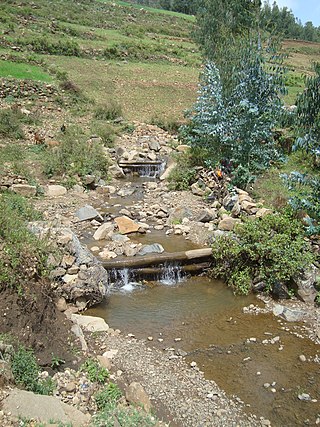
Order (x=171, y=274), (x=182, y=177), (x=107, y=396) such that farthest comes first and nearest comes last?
(x=182, y=177) < (x=171, y=274) < (x=107, y=396)

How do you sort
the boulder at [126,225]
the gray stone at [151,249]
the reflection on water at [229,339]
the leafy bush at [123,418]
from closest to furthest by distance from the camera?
the leafy bush at [123,418]
the reflection on water at [229,339]
the gray stone at [151,249]
the boulder at [126,225]

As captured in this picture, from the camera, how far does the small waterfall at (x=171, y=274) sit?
8.87 metres

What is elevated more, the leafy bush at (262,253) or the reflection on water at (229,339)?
the leafy bush at (262,253)

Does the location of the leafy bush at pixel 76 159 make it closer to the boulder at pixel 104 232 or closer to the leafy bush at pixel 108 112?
the boulder at pixel 104 232

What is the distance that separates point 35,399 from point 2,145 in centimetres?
1136

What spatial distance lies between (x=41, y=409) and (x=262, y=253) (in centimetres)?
537

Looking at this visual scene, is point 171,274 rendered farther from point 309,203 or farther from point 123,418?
point 123,418

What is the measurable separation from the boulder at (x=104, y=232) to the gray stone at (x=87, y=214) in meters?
0.74

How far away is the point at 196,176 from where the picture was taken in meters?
13.3

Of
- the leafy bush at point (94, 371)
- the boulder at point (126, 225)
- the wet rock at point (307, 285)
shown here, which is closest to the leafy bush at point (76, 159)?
the boulder at point (126, 225)

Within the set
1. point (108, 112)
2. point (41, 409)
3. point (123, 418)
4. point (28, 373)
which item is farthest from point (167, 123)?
point (41, 409)

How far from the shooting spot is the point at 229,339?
22.9 ft

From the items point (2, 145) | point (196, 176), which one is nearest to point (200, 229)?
point (196, 176)

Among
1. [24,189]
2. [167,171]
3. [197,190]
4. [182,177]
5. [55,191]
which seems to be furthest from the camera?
[167,171]
